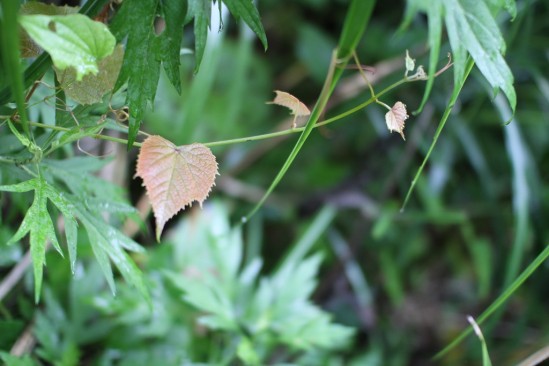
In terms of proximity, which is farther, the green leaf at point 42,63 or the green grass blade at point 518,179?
the green grass blade at point 518,179

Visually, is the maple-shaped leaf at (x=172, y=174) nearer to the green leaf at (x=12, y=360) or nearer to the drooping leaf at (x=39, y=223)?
the drooping leaf at (x=39, y=223)

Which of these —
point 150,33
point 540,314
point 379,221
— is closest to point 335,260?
point 379,221

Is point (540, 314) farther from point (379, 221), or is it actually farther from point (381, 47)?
point (381, 47)

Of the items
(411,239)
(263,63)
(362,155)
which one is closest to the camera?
(411,239)

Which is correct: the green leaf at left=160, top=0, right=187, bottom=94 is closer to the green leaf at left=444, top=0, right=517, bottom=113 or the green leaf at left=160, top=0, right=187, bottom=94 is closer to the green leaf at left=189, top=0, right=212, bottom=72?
the green leaf at left=189, top=0, right=212, bottom=72

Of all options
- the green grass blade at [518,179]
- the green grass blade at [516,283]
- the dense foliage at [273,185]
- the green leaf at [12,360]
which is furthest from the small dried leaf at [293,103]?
the green grass blade at [518,179]

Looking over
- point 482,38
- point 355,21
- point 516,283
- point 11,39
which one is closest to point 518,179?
point 516,283
